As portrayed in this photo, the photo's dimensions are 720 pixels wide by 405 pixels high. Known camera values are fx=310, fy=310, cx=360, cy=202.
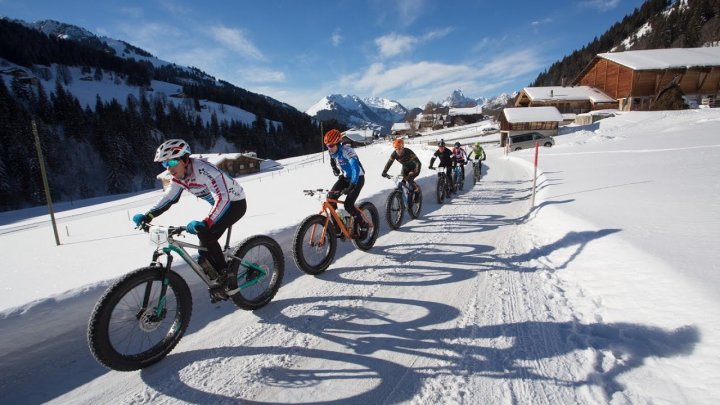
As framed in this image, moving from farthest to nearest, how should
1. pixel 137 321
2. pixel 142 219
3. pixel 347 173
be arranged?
pixel 347 173
pixel 142 219
pixel 137 321

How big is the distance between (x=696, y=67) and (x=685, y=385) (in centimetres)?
6163

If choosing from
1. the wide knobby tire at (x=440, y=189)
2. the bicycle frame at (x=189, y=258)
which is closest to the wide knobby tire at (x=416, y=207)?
the wide knobby tire at (x=440, y=189)

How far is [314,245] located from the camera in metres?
5.41

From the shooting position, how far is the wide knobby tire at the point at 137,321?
288cm

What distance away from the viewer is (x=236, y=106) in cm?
13050

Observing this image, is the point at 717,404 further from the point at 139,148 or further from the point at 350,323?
the point at 139,148

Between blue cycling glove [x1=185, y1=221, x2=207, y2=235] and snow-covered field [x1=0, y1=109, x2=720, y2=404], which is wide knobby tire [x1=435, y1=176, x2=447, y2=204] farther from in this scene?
blue cycling glove [x1=185, y1=221, x2=207, y2=235]

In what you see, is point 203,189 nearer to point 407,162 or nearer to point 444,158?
point 407,162

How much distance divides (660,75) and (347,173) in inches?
2262

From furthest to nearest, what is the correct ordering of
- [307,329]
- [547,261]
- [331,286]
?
[547,261] < [331,286] < [307,329]

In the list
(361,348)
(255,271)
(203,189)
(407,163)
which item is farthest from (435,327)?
(407,163)

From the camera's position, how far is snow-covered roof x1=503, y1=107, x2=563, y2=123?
40.8 m

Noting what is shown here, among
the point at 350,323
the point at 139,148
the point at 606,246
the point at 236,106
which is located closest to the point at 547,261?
the point at 606,246

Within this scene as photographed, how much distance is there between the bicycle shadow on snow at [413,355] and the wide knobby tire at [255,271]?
1.96 ft
